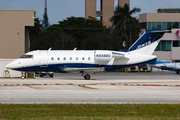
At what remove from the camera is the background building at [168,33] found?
7538 cm

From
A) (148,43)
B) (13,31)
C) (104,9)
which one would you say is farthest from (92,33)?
(148,43)

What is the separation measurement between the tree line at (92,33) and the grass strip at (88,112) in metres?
Answer: 65.3

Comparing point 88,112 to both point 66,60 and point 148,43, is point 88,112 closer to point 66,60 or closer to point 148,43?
point 66,60

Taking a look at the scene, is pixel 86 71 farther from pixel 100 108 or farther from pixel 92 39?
pixel 92 39

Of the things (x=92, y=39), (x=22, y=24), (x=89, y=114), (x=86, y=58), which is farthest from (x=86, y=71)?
(x=92, y=39)

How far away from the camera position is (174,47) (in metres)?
Result: 75.4

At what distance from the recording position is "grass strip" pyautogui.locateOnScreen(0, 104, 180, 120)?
11750mm

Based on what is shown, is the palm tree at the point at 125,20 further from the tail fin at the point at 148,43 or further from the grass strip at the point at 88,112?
the grass strip at the point at 88,112

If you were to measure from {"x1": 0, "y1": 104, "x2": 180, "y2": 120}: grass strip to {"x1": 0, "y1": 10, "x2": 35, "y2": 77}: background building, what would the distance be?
3910cm

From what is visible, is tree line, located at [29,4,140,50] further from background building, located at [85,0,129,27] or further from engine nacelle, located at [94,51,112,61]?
engine nacelle, located at [94,51,112,61]

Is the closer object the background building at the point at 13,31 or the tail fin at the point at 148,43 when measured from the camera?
the tail fin at the point at 148,43

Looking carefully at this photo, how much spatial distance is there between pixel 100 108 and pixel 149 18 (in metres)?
65.8

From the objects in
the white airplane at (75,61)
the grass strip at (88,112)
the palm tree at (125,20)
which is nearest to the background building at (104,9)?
the palm tree at (125,20)

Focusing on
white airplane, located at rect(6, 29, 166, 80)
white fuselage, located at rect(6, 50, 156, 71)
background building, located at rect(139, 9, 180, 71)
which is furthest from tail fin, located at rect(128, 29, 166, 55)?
background building, located at rect(139, 9, 180, 71)
